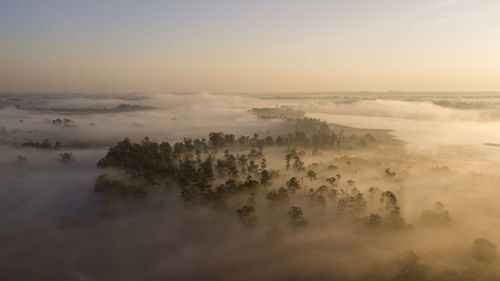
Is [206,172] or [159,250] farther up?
[206,172]

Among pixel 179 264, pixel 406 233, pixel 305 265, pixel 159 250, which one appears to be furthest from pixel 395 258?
pixel 159 250

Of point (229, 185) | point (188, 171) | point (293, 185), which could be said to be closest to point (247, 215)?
point (229, 185)

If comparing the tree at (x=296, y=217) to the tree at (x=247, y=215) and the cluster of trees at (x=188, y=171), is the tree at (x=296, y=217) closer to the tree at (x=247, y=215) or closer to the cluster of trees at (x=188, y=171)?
the tree at (x=247, y=215)

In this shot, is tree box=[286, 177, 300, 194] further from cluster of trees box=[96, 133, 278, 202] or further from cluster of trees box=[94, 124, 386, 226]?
cluster of trees box=[96, 133, 278, 202]

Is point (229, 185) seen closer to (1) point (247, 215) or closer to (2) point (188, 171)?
(1) point (247, 215)

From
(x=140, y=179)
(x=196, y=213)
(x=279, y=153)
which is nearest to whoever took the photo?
(x=196, y=213)

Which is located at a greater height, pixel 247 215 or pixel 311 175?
pixel 311 175

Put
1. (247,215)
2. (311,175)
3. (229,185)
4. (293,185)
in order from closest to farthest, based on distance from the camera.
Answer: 1. (247,215)
2. (293,185)
3. (229,185)
4. (311,175)

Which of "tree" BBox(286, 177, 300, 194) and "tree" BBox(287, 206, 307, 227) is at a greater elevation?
"tree" BBox(286, 177, 300, 194)

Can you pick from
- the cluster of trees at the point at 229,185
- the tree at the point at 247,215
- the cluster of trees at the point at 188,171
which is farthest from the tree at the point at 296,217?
the cluster of trees at the point at 188,171

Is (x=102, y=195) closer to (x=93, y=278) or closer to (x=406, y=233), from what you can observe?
(x=93, y=278)

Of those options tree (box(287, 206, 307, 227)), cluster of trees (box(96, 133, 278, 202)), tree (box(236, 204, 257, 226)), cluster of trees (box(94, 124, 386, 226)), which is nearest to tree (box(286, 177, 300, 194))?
cluster of trees (box(94, 124, 386, 226))
